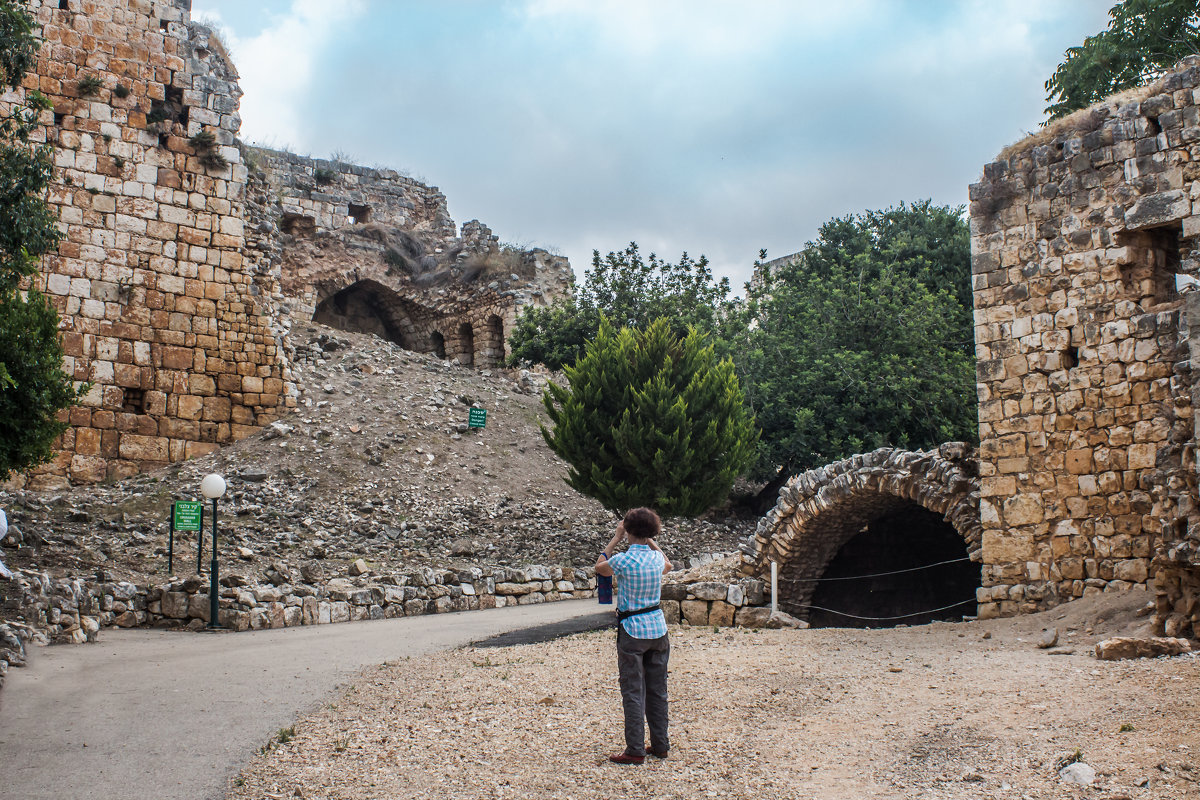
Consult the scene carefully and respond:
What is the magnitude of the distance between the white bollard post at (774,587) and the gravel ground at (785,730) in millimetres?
2874

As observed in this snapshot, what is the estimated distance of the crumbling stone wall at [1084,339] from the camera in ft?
29.9

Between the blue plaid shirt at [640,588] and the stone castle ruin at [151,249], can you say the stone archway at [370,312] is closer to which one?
the stone castle ruin at [151,249]

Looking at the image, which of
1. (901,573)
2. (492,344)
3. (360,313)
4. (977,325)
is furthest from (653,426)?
(360,313)

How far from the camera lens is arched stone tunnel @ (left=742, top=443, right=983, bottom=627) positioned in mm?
10797

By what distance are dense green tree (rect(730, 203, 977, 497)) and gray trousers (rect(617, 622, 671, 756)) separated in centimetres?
1450

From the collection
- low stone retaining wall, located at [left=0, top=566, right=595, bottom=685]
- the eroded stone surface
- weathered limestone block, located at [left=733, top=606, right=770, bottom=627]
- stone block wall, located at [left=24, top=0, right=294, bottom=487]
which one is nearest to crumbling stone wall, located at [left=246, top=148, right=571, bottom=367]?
stone block wall, located at [left=24, top=0, right=294, bottom=487]

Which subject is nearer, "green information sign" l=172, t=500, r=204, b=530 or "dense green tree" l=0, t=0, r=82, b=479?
"dense green tree" l=0, t=0, r=82, b=479

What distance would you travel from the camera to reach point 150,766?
5469 mm

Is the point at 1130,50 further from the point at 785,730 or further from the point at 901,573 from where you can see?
the point at 785,730

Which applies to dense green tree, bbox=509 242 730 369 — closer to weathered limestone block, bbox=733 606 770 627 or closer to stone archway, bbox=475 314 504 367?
stone archway, bbox=475 314 504 367

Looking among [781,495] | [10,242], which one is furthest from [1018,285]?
[10,242]

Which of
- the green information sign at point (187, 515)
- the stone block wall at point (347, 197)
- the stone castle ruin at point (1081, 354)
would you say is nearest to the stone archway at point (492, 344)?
the stone block wall at point (347, 197)

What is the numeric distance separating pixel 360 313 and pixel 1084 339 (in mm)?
23101

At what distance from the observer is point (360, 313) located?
29531 mm
